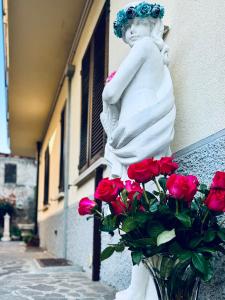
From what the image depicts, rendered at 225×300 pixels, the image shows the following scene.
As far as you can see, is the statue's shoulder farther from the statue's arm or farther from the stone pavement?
the stone pavement

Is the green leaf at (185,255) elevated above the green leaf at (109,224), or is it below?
below

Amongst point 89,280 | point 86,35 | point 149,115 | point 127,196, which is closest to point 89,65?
point 86,35

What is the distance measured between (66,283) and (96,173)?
1.14 meters

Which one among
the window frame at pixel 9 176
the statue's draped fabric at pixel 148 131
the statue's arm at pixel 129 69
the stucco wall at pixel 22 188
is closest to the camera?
the statue's draped fabric at pixel 148 131

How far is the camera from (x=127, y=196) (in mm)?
1757

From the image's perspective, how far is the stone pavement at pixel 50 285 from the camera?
332 centimetres

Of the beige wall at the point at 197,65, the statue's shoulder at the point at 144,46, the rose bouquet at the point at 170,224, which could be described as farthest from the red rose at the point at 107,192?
the statue's shoulder at the point at 144,46

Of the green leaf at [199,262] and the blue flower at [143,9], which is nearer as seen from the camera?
the green leaf at [199,262]

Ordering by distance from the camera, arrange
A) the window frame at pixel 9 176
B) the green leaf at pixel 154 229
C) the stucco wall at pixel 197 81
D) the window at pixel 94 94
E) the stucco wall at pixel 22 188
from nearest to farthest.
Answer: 1. the green leaf at pixel 154 229
2. the stucco wall at pixel 197 81
3. the window at pixel 94 94
4. the stucco wall at pixel 22 188
5. the window frame at pixel 9 176

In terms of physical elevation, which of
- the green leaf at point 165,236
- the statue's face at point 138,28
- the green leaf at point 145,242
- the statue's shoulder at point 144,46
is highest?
the statue's face at point 138,28

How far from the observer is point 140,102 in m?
2.36

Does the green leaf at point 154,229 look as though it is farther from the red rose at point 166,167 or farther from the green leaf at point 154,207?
the red rose at point 166,167

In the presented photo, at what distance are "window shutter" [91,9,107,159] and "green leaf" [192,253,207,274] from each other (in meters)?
2.98

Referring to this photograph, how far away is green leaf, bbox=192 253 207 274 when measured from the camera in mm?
1504
